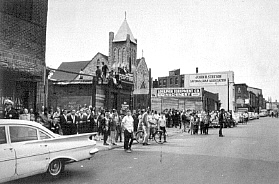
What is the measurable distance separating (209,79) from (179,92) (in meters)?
22.7

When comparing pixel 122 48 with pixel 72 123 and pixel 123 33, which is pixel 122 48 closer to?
pixel 123 33

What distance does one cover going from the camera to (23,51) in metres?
11.5

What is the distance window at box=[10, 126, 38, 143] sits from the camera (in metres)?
6.00

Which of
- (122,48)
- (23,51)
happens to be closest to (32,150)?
(23,51)

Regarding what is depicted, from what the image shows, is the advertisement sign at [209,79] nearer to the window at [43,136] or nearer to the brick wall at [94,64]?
the brick wall at [94,64]

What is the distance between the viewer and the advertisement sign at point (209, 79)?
62812 millimetres

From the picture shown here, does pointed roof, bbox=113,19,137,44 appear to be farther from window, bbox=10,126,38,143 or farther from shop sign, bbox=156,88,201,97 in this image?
window, bbox=10,126,38,143

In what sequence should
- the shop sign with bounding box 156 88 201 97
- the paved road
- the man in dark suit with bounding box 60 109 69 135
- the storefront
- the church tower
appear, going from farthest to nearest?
the church tower < the shop sign with bounding box 156 88 201 97 < the storefront < the man in dark suit with bounding box 60 109 69 135 < the paved road

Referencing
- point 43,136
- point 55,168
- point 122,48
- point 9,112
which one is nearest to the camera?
point 43,136

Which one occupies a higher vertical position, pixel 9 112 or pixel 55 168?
pixel 9 112

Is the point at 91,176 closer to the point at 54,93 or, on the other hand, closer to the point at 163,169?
the point at 163,169

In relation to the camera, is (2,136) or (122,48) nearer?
(2,136)

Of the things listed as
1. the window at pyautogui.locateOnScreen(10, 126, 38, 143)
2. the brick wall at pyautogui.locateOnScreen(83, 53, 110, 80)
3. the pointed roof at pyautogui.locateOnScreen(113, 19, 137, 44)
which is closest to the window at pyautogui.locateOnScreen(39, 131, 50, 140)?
the window at pyautogui.locateOnScreen(10, 126, 38, 143)

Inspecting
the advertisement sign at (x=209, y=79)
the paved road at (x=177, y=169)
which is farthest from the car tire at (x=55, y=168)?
the advertisement sign at (x=209, y=79)
